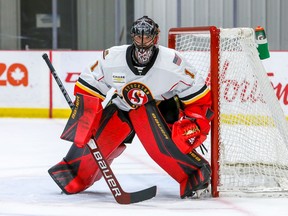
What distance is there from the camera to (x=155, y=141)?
342 centimetres

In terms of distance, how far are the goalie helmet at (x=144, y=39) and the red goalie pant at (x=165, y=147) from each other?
0.21 m

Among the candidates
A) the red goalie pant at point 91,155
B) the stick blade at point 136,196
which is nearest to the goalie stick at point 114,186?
the stick blade at point 136,196

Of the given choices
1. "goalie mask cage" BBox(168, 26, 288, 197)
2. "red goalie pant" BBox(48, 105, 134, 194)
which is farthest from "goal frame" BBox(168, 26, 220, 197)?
"red goalie pant" BBox(48, 105, 134, 194)

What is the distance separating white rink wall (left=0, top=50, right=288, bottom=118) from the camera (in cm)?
721

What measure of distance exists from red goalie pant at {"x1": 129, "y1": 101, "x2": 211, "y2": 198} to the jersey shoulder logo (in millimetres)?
46

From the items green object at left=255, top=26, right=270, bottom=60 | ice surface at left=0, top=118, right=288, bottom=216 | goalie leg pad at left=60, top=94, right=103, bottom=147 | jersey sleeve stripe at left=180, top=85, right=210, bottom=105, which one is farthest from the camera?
green object at left=255, top=26, right=270, bottom=60

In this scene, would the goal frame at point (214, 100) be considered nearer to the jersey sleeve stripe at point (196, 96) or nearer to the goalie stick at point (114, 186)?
the jersey sleeve stripe at point (196, 96)

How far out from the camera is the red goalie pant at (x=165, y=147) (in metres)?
3.41

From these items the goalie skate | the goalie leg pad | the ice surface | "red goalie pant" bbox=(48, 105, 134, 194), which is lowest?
the ice surface

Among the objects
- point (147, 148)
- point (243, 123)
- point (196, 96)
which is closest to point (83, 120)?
point (147, 148)

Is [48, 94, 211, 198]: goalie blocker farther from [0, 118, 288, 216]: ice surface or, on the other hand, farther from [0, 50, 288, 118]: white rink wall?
[0, 50, 288, 118]: white rink wall

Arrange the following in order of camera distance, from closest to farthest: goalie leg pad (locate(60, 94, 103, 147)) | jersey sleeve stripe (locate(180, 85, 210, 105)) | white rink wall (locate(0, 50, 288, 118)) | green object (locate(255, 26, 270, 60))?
goalie leg pad (locate(60, 94, 103, 147)) < jersey sleeve stripe (locate(180, 85, 210, 105)) < green object (locate(255, 26, 270, 60)) < white rink wall (locate(0, 50, 288, 118))

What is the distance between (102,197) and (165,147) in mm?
347

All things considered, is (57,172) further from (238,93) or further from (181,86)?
(238,93)
